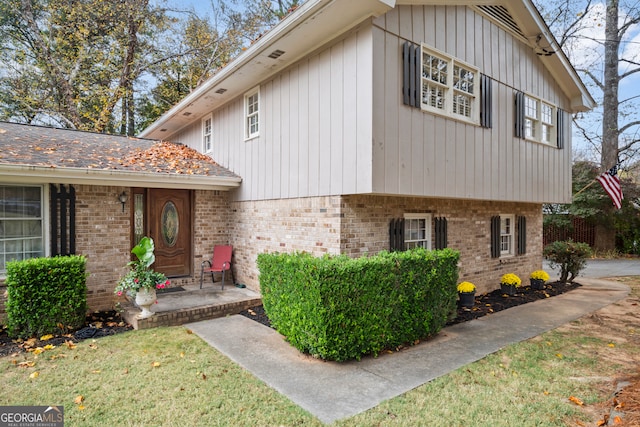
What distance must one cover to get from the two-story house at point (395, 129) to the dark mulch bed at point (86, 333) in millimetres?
2744

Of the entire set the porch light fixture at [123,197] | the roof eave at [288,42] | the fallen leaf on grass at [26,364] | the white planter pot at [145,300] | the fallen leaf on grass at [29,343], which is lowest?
the fallen leaf on grass at [29,343]

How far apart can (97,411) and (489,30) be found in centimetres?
927

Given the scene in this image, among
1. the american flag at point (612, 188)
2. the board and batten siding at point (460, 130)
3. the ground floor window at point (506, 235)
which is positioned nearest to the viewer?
the board and batten siding at point (460, 130)

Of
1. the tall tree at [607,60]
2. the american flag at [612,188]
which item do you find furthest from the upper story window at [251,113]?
the tall tree at [607,60]

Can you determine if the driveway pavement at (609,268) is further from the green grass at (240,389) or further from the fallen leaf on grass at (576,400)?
the fallen leaf on grass at (576,400)

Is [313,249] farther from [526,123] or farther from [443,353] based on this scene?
[526,123]

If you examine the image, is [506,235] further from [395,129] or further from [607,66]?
[607,66]

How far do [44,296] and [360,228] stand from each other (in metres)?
5.06

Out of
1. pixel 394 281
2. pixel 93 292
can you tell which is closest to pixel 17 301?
pixel 93 292

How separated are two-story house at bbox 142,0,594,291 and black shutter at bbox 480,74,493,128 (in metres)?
0.04

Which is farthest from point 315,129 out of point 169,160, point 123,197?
point 169,160

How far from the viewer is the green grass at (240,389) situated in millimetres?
3279

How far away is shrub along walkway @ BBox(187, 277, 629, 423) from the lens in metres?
3.70

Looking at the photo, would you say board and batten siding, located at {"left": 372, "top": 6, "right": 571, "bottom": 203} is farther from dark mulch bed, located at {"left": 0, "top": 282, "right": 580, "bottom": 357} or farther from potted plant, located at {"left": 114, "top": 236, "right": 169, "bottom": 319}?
potted plant, located at {"left": 114, "top": 236, "right": 169, "bottom": 319}
